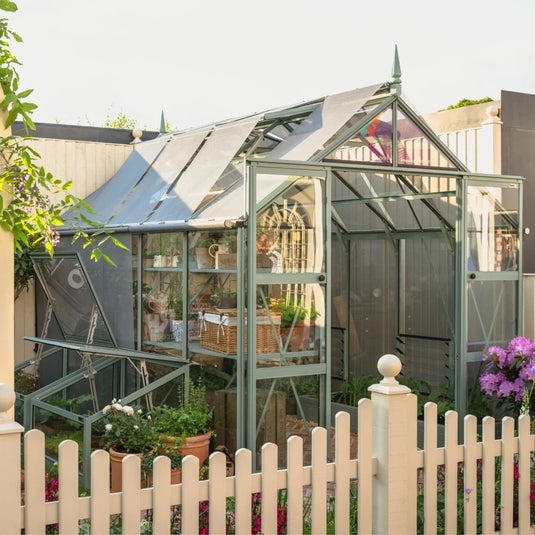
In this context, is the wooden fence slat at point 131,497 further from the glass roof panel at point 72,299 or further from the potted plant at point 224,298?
the glass roof panel at point 72,299

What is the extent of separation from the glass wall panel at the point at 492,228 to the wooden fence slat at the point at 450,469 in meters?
4.30

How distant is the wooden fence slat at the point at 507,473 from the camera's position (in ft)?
14.0

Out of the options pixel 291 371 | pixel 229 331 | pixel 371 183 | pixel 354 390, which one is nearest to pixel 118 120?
pixel 371 183

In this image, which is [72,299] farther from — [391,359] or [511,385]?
[391,359]

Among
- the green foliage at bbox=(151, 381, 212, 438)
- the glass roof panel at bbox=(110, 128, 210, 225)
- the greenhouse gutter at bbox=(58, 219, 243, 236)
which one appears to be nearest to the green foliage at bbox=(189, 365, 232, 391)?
the green foliage at bbox=(151, 381, 212, 438)

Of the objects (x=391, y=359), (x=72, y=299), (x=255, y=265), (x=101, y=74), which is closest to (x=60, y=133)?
(x=72, y=299)

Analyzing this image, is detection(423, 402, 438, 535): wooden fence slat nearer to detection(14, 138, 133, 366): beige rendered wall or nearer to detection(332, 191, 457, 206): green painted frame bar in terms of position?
detection(332, 191, 457, 206): green painted frame bar

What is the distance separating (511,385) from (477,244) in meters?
1.48

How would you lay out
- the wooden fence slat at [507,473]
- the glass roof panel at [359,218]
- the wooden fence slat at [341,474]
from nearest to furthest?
1. the wooden fence slat at [341,474]
2. the wooden fence slat at [507,473]
3. the glass roof panel at [359,218]

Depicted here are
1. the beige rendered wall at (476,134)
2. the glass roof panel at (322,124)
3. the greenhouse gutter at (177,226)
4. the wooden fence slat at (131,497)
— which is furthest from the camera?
the beige rendered wall at (476,134)

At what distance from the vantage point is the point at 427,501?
13.1 ft

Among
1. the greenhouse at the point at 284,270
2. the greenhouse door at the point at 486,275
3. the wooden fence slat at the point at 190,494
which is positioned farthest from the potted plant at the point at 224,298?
the wooden fence slat at the point at 190,494

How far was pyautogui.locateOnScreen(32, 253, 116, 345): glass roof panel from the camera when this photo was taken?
8.45 meters

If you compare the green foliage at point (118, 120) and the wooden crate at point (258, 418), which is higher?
the green foliage at point (118, 120)
